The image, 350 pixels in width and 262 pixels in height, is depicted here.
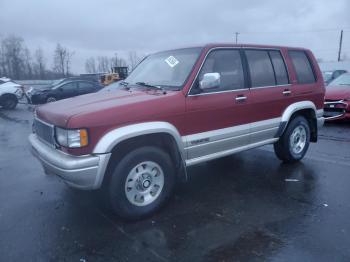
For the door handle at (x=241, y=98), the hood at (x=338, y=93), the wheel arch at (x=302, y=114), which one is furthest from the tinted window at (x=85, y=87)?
the door handle at (x=241, y=98)

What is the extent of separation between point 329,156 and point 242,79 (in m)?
2.90

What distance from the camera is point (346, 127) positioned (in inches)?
349

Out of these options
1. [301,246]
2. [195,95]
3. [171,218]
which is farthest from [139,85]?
[301,246]

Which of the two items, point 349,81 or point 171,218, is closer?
point 171,218

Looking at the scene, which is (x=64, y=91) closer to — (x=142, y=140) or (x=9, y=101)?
(x=9, y=101)

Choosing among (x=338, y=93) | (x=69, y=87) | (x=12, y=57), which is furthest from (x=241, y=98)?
(x=12, y=57)

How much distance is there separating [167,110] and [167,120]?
0.12 m

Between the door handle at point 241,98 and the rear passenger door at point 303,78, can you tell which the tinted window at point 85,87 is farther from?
the door handle at point 241,98

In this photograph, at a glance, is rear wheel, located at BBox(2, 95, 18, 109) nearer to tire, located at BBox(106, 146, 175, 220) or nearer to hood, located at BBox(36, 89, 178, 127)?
→ hood, located at BBox(36, 89, 178, 127)

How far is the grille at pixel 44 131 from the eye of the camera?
3509mm

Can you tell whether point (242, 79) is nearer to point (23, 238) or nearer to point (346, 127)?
point (23, 238)

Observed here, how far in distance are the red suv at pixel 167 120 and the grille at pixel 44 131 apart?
1 cm

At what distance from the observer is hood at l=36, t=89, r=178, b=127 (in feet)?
10.5

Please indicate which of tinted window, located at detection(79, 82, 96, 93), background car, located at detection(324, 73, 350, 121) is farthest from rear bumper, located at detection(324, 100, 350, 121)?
tinted window, located at detection(79, 82, 96, 93)
